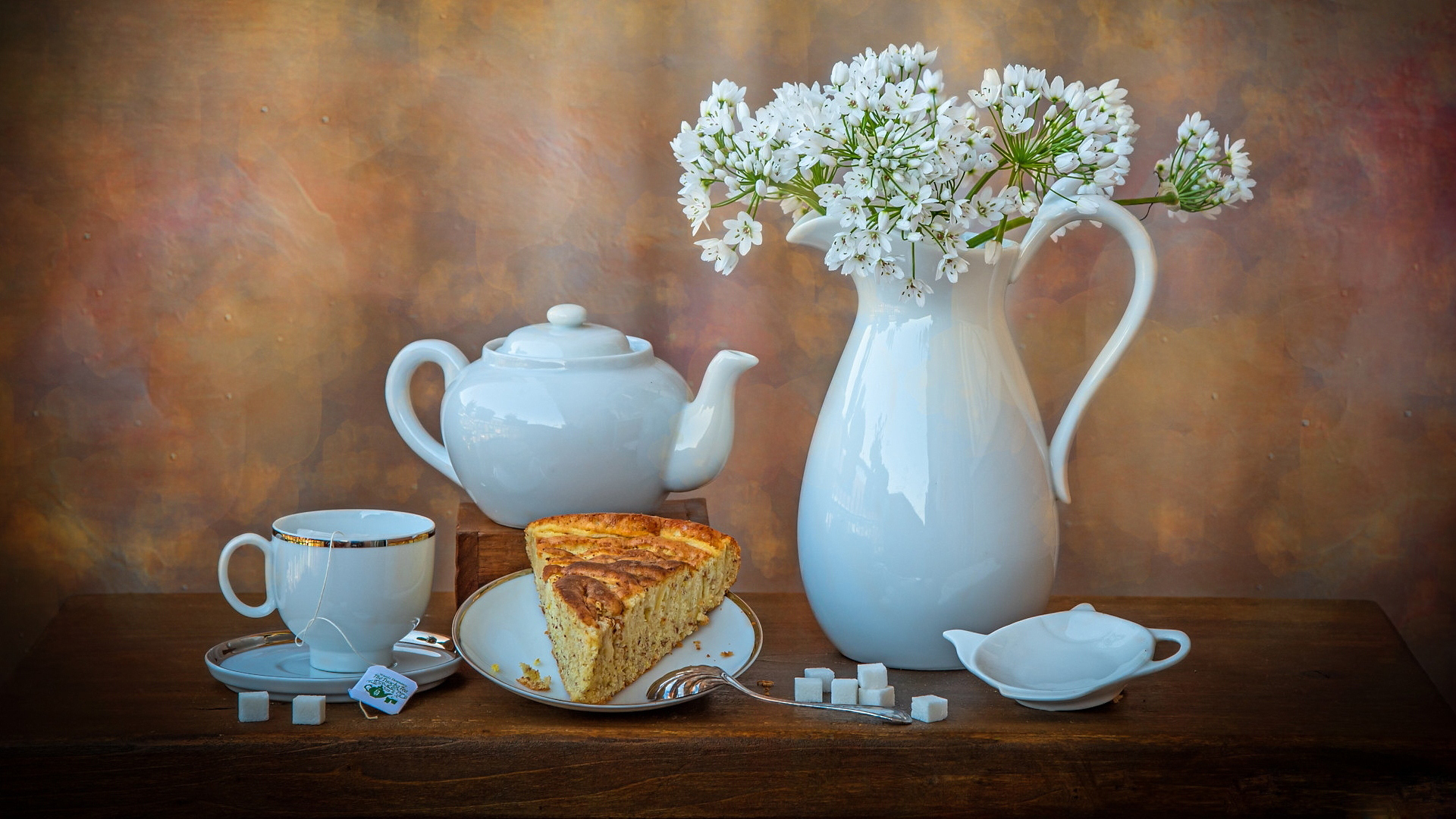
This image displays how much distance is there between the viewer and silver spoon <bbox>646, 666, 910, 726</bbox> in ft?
2.76

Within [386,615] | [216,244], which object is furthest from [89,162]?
[386,615]

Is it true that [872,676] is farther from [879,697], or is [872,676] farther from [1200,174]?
[1200,174]

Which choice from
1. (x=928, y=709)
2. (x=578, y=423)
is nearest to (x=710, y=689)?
(x=928, y=709)

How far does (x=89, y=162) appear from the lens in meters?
1.30

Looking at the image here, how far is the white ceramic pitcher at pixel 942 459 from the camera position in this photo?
0.90m

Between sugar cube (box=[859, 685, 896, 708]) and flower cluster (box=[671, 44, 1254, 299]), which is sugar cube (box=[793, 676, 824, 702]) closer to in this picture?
sugar cube (box=[859, 685, 896, 708])

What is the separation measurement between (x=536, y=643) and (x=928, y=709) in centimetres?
33

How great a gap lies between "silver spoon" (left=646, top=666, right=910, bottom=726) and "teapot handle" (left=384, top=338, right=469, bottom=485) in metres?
0.39

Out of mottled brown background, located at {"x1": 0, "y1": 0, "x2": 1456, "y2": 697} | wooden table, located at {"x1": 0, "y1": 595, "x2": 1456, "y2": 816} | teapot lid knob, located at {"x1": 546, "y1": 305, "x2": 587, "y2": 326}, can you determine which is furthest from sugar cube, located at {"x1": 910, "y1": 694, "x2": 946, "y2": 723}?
mottled brown background, located at {"x1": 0, "y1": 0, "x2": 1456, "y2": 697}

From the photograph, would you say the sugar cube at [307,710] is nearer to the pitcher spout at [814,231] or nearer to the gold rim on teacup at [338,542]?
the gold rim on teacup at [338,542]

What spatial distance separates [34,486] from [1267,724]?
1378 mm

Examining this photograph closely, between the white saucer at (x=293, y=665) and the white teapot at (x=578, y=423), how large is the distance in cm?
17

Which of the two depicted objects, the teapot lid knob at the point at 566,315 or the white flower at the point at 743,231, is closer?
the white flower at the point at 743,231

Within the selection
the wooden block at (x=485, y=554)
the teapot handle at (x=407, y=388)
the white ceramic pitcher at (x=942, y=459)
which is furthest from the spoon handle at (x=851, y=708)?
the teapot handle at (x=407, y=388)
